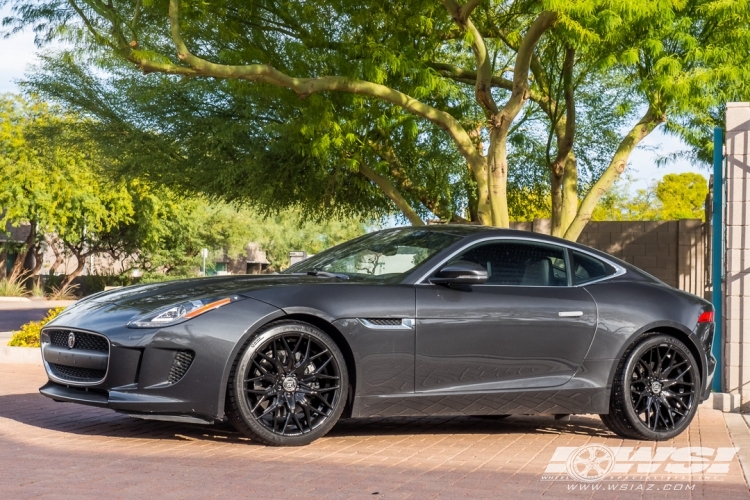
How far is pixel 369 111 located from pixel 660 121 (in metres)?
4.60

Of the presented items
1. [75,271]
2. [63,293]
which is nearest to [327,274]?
[63,293]

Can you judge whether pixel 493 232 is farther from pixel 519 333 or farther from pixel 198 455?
pixel 198 455

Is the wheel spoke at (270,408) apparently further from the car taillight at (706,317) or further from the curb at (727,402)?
the curb at (727,402)

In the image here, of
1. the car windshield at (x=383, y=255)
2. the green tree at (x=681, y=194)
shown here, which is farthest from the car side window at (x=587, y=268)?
the green tree at (x=681, y=194)

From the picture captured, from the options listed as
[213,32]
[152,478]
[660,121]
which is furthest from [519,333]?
[213,32]

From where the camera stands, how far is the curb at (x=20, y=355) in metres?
12.5

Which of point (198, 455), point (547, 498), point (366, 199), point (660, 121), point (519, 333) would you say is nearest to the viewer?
point (547, 498)

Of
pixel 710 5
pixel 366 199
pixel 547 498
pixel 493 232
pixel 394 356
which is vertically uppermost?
pixel 710 5

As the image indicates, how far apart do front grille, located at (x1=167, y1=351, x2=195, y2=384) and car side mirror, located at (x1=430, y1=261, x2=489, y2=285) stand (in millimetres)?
1741

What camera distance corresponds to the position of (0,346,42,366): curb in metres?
12.5

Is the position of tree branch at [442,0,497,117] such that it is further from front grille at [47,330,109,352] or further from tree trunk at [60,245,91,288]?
tree trunk at [60,245,91,288]

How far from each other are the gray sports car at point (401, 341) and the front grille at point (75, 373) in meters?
0.01

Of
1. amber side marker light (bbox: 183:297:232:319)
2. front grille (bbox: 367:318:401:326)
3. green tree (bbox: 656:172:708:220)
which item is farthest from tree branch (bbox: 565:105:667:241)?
green tree (bbox: 656:172:708:220)

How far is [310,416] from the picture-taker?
20.9 ft
